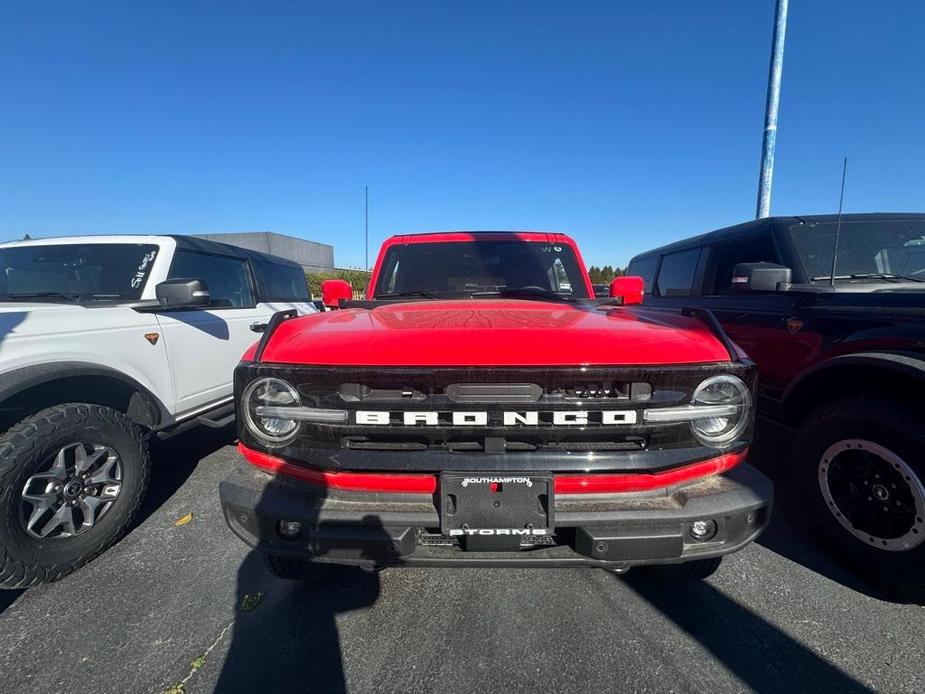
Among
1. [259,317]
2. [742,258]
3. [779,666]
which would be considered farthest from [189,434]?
[742,258]

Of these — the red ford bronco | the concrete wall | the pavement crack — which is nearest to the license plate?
the red ford bronco

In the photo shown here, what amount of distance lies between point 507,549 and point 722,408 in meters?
1.00

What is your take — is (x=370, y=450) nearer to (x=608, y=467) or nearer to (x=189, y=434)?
(x=608, y=467)

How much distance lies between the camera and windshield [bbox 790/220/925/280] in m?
3.22

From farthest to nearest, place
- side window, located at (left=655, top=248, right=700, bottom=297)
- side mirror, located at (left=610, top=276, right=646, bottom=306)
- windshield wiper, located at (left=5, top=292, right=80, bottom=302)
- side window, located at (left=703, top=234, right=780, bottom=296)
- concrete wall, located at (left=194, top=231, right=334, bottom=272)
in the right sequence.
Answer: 1. concrete wall, located at (left=194, top=231, right=334, bottom=272)
2. side window, located at (left=655, top=248, right=700, bottom=297)
3. side window, located at (left=703, top=234, right=780, bottom=296)
4. windshield wiper, located at (left=5, top=292, right=80, bottom=302)
5. side mirror, located at (left=610, top=276, right=646, bottom=306)

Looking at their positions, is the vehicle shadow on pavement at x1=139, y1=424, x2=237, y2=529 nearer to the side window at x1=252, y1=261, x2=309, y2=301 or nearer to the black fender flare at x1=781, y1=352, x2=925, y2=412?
the side window at x1=252, y1=261, x2=309, y2=301

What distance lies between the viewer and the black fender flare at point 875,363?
202cm

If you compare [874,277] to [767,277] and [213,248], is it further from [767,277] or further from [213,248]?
[213,248]

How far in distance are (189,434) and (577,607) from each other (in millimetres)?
4625

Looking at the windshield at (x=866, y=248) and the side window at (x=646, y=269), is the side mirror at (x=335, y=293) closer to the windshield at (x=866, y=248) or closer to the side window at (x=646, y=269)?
the windshield at (x=866, y=248)

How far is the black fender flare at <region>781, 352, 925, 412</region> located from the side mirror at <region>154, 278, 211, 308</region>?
421cm

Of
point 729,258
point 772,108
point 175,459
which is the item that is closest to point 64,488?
point 175,459

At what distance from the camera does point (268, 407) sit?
1.64 meters

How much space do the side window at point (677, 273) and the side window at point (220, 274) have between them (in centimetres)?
505
